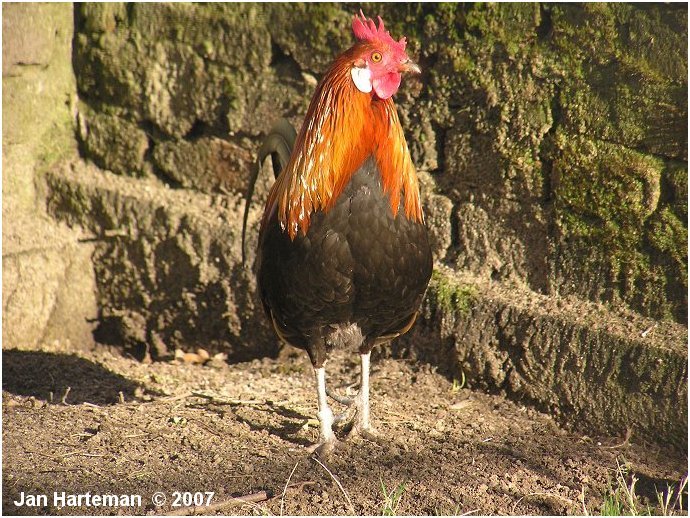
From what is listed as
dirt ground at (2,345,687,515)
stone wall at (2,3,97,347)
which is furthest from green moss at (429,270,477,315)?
stone wall at (2,3,97,347)

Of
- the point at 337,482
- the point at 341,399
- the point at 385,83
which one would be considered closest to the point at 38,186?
the point at 341,399

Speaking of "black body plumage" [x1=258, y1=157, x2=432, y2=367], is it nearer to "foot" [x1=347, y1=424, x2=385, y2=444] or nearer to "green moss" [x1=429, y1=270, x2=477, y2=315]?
"foot" [x1=347, y1=424, x2=385, y2=444]

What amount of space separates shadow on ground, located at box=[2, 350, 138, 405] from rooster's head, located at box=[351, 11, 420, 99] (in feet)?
6.70

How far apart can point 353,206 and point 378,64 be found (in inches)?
21.0

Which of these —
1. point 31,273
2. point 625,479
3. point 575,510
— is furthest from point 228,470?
point 31,273

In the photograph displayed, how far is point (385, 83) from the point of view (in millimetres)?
3215

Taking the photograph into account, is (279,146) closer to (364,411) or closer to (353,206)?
(353,206)

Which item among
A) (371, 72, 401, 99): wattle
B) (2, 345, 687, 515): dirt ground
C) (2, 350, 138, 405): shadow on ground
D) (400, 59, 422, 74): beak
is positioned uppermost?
(400, 59, 422, 74): beak

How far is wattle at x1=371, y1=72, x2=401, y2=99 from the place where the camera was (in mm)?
3207

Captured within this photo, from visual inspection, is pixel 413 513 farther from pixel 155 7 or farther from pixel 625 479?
pixel 155 7

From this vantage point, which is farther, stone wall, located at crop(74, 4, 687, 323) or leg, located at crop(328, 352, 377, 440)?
leg, located at crop(328, 352, 377, 440)

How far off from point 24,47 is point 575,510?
3.62 m

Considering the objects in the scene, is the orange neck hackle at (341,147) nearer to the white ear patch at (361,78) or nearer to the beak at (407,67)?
the white ear patch at (361,78)

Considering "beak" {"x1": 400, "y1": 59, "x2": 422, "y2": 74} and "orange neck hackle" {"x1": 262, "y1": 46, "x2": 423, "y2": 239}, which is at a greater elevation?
"beak" {"x1": 400, "y1": 59, "x2": 422, "y2": 74}
